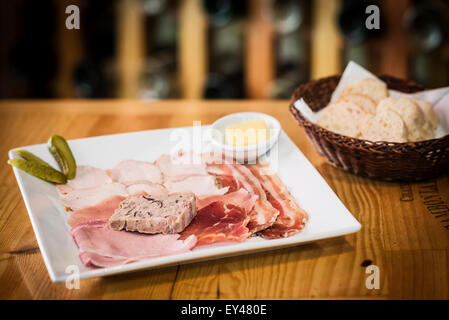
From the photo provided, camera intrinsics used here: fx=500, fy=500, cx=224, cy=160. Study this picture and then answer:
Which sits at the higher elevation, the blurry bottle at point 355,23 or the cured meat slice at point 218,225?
the blurry bottle at point 355,23

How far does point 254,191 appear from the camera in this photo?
1211 millimetres

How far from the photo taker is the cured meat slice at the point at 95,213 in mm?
1131

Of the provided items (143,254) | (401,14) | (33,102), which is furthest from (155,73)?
→ (143,254)

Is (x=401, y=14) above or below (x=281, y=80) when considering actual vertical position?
above

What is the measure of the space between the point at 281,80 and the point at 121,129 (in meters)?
1.03

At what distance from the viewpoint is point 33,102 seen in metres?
2.01

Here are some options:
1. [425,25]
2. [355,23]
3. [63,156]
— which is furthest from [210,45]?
[63,156]

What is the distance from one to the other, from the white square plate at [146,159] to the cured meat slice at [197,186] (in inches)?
7.1

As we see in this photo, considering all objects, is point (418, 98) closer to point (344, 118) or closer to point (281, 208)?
point (344, 118)

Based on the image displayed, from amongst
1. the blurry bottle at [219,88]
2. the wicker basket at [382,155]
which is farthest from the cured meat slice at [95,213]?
the blurry bottle at [219,88]

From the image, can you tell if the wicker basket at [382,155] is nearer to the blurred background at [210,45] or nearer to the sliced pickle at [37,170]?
the sliced pickle at [37,170]

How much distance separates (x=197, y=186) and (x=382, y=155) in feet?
1.52
